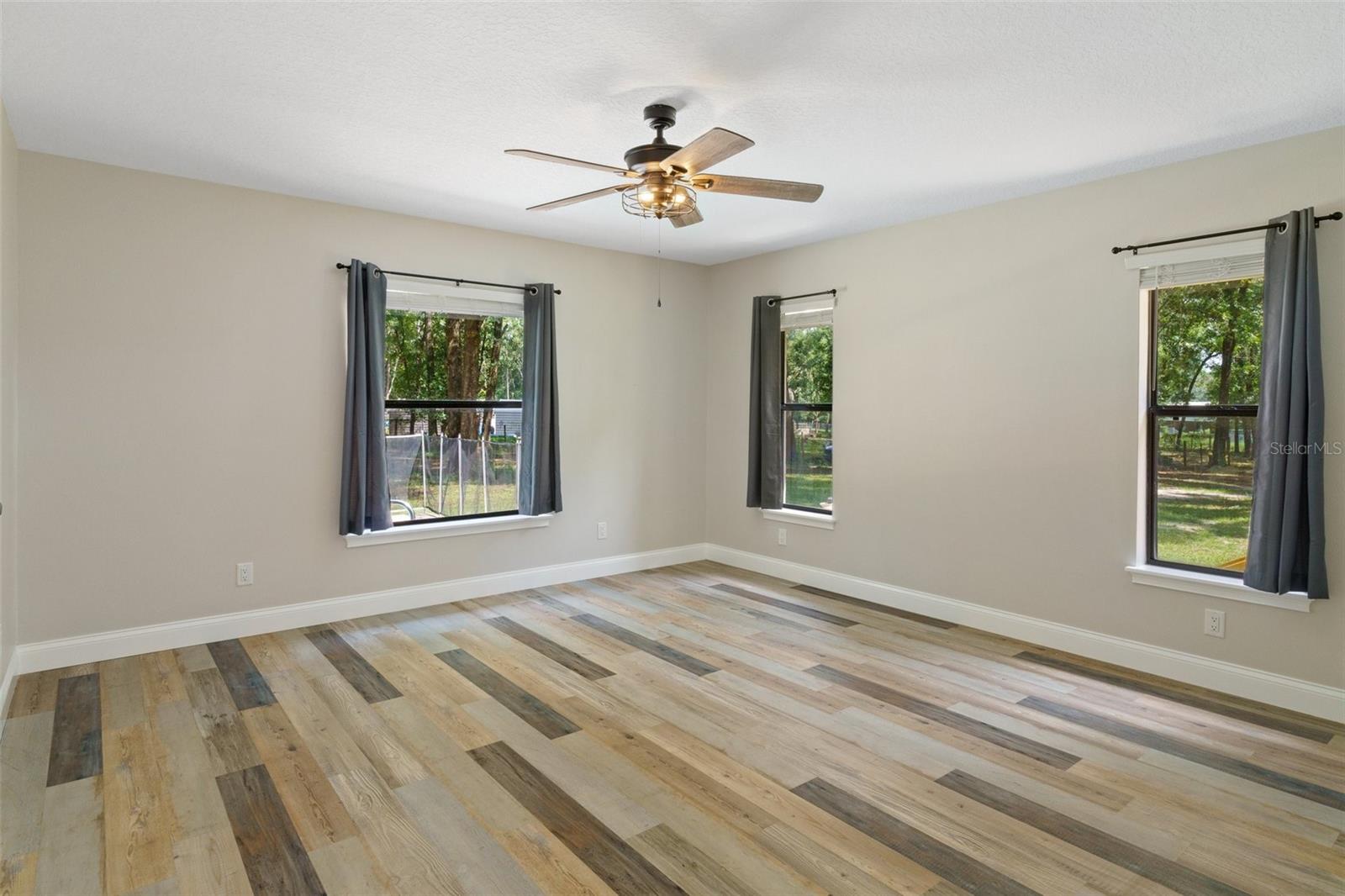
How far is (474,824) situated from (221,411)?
116 inches

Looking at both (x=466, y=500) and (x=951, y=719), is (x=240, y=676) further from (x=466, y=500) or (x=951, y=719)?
(x=951, y=719)

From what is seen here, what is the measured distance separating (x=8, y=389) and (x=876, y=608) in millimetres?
4843

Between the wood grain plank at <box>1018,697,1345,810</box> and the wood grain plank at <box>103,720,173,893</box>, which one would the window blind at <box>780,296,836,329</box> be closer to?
the wood grain plank at <box>1018,697,1345,810</box>

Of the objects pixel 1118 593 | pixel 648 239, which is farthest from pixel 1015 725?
pixel 648 239

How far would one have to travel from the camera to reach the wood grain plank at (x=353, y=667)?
11.3 feet

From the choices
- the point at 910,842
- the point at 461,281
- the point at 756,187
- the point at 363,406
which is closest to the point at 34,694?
the point at 363,406

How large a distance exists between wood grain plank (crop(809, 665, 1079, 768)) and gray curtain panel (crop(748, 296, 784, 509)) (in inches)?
84.0

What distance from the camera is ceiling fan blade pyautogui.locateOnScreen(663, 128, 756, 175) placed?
2457 millimetres

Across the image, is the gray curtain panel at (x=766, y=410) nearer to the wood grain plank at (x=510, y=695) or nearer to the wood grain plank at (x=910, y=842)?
the wood grain plank at (x=510, y=695)

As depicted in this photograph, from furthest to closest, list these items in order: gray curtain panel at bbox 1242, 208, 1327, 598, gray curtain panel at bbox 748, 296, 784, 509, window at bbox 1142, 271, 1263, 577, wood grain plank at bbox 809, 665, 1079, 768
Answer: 1. gray curtain panel at bbox 748, 296, 784, 509
2. window at bbox 1142, 271, 1263, 577
3. gray curtain panel at bbox 1242, 208, 1327, 598
4. wood grain plank at bbox 809, 665, 1079, 768

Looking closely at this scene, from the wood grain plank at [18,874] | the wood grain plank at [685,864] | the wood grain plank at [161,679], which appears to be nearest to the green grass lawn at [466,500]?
the wood grain plank at [161,679]

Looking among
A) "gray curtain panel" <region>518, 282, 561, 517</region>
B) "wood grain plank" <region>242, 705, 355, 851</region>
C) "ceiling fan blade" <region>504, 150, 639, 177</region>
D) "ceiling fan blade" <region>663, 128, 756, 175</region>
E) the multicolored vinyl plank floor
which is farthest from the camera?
"gray curtain panel" <region>518, 282, 561, 517</region>

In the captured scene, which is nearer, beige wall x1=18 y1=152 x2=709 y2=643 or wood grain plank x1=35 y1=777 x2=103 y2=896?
wood grain plank x1=35 y1=777 x2=103 y2=896

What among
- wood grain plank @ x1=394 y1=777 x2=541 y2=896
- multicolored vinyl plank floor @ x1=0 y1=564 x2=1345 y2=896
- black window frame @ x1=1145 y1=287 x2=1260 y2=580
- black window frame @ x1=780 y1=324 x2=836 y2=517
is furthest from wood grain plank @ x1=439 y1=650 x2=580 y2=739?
black window frame @ x1=1145 y1=287 x2=1260 y2=580
